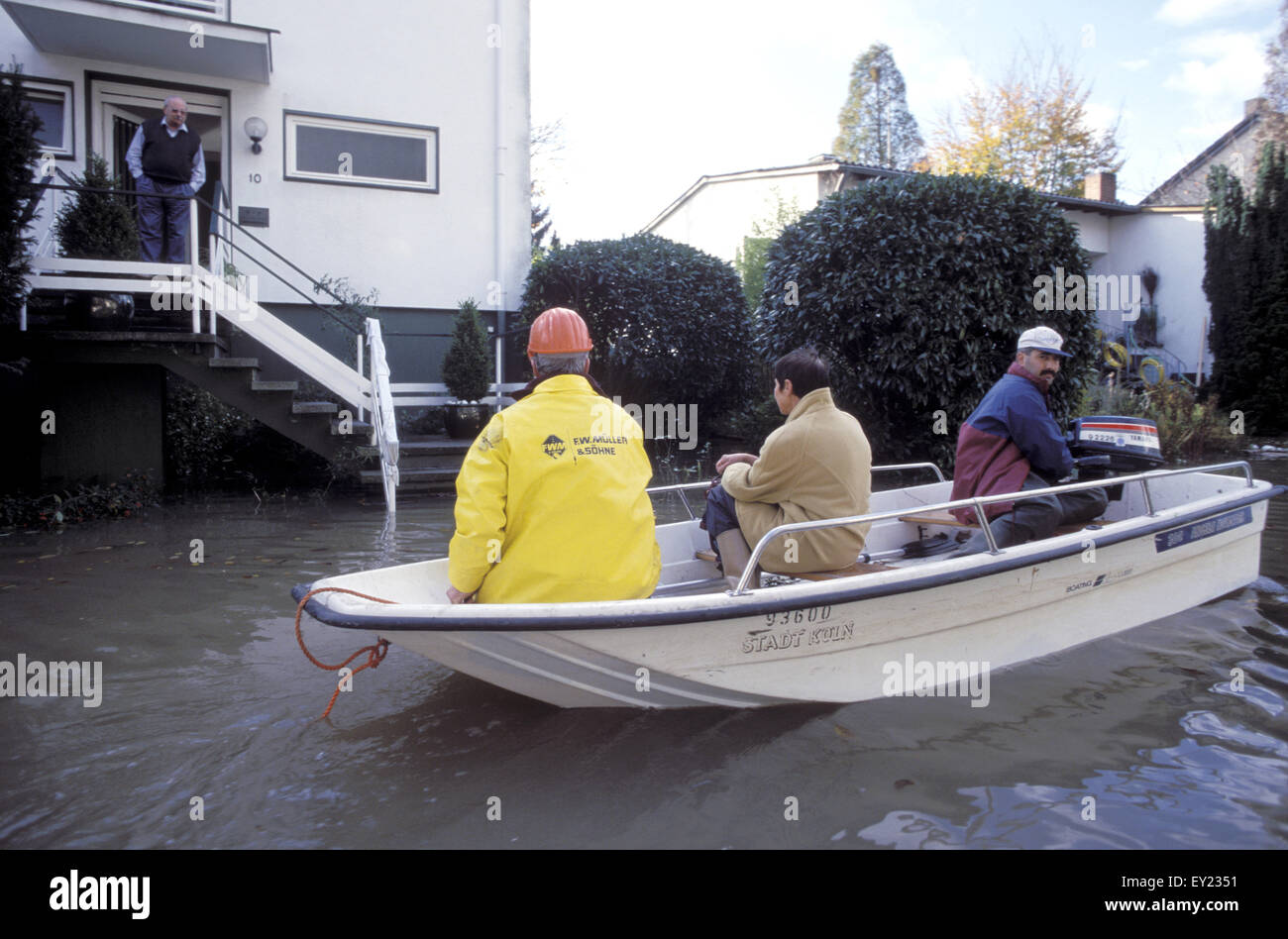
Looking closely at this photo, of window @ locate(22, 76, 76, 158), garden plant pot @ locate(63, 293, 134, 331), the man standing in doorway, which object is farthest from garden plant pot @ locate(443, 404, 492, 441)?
window @ locate(22, 76, 76, 158)

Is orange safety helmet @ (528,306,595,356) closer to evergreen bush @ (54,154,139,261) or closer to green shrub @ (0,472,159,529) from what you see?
green shrub @ (0,472,159,529)

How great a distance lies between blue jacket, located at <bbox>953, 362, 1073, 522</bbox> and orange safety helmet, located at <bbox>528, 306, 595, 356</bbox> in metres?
2.58

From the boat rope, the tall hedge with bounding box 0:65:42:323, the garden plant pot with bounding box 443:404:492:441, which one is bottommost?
the boat rope

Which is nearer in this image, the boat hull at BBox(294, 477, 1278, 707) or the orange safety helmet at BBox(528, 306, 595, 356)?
the boat hull at BBox(294, 477, 1278, 707)

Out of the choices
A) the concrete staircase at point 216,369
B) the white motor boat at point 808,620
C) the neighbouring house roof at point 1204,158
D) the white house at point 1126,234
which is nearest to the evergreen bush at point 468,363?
the concrete staircase at point 216,369

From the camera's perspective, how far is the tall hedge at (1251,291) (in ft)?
49.9

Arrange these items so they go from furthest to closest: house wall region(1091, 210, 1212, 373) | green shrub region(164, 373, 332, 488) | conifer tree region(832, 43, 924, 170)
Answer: conifer tree region(832, 43, 924, 170), house wall region(1091, 210, 1212, 373), green shrub region(164, 373, 332, 488)

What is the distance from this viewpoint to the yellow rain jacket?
3.79m

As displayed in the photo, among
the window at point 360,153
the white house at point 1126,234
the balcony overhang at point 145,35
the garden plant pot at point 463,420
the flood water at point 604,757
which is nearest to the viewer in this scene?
the flood water at point 604,757

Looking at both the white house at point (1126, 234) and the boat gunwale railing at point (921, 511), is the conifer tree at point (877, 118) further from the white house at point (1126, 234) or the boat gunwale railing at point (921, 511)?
the boat gunwale railing at point (921, 511)

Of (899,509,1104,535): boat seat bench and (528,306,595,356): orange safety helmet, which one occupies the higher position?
Answer: (528,306,595,356): orange safety helmet

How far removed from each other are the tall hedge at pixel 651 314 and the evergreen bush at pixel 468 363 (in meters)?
0.98
